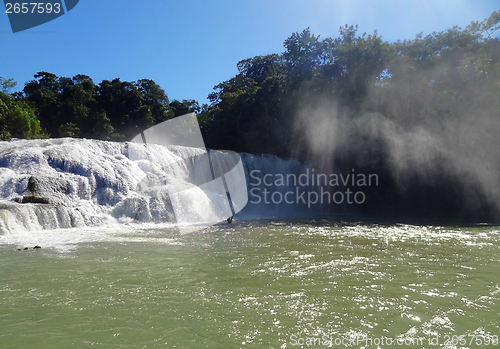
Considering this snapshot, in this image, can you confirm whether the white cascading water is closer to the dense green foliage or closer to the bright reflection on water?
the bright reflection on water

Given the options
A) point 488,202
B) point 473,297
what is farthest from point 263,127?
point 473,297

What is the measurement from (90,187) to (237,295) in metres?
9.66

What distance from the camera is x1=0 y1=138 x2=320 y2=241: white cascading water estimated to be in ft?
31.8

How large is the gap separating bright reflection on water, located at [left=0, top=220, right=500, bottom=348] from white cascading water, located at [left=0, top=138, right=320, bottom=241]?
2.63 m

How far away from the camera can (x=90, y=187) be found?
11914 millimetres

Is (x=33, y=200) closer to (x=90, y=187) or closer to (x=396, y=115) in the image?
(x=90, y=187)

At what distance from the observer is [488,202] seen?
1842 cm

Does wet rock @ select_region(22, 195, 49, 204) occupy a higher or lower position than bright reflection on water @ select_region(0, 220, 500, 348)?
higher

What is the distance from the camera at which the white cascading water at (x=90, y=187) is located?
9691 mm

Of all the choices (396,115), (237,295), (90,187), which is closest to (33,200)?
(90,187)

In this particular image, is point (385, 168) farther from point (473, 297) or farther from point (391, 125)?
point (473, 297)

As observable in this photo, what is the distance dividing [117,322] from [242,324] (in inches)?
50.7

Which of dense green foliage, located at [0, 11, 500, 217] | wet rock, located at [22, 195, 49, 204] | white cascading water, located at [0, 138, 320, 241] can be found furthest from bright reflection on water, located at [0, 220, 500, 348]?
dense green foliage, located at [0, 11, 500, 217]

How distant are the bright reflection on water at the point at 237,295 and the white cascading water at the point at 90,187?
263cm
